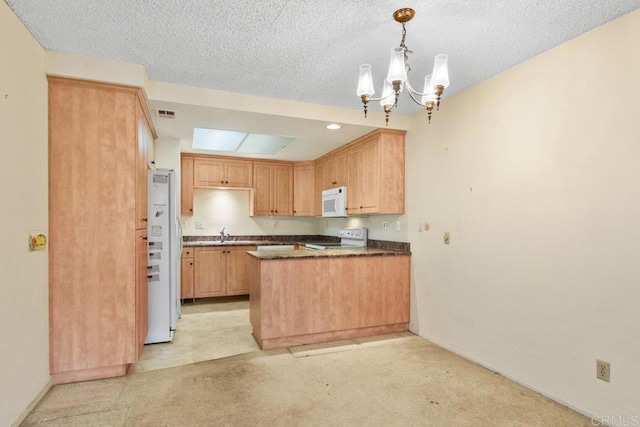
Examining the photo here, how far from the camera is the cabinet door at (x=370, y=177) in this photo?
153 inches

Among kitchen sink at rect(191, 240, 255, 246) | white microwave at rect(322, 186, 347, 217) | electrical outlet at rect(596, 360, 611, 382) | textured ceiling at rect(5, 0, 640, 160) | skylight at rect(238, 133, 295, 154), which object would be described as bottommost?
electrical outlet at rect(596, 360, 611, 382)

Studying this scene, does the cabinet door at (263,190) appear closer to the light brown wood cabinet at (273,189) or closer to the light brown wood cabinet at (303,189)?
the light brown wood cabinet at (273,189)

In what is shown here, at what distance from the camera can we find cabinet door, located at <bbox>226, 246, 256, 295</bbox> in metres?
5.27

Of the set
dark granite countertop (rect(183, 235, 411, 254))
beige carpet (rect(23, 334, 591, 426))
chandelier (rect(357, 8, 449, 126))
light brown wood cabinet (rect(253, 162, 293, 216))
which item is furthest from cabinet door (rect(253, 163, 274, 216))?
chandelier (rect(357, 8, 449, 126))

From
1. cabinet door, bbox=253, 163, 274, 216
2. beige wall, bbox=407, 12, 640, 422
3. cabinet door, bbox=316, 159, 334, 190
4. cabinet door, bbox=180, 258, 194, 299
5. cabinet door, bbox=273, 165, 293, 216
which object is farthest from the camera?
cabinet door, bbox=273, 165, 293, 216

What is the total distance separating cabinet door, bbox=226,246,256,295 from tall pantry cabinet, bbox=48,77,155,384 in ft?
8.45

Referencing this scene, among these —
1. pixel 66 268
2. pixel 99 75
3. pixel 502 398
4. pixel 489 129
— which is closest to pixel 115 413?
pixel 66 268

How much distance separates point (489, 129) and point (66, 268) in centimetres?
351

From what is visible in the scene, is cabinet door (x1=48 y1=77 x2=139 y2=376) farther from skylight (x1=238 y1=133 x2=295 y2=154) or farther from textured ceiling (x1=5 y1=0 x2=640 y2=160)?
skylight (x1=238 y1=133 x2=295 y2=154)

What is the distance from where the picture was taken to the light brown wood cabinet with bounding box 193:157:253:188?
5387 mm

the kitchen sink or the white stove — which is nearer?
the white stove

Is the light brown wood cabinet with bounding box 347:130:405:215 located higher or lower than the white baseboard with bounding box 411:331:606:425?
higher

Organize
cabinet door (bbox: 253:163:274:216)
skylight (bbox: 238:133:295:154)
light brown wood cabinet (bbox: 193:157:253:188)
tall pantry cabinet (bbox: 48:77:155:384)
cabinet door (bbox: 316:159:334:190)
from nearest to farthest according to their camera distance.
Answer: tall pantry cabinet (bbox: 48:77:155:384) → skylight (bbox: 238:133:295:154) → cabinet door (bbox: 316:159:334:190) → light brown wood cabinet (bbox: 193:157:253:188) → cabinet door (bbox: 253:163:274:216)

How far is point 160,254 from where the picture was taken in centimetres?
343
